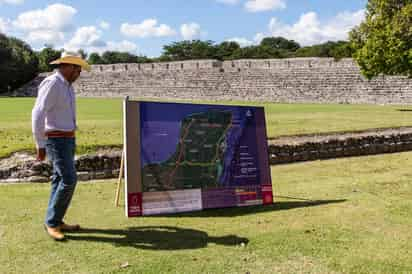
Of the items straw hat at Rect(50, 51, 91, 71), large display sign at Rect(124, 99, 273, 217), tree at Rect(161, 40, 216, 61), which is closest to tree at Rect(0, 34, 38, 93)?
tree at Rect(161, 40, 216, 61)

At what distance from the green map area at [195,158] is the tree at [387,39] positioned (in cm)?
1675

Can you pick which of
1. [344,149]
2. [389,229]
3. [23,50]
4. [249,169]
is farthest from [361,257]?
[23,50]

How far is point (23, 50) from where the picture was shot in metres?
51.9

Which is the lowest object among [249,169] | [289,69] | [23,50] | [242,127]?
[249,169]

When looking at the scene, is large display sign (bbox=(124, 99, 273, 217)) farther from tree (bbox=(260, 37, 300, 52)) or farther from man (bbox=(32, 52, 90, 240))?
tree (bbox=(260, 37, 300, 52))

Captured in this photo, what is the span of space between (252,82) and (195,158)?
103ft

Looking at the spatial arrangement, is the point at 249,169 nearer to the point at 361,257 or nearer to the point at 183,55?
the point at 361,257

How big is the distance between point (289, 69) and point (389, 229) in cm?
3134

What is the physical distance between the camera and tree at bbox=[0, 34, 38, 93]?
4603 cm

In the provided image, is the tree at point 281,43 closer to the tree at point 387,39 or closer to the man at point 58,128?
the tree at point 387,39

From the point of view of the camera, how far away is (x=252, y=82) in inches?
1427

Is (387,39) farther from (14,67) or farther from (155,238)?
(14,67)

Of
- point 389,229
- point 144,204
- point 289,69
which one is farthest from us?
point 289,69

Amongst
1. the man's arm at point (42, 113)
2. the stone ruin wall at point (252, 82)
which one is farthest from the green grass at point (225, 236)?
the stone ruin wall at point (252, 82)
